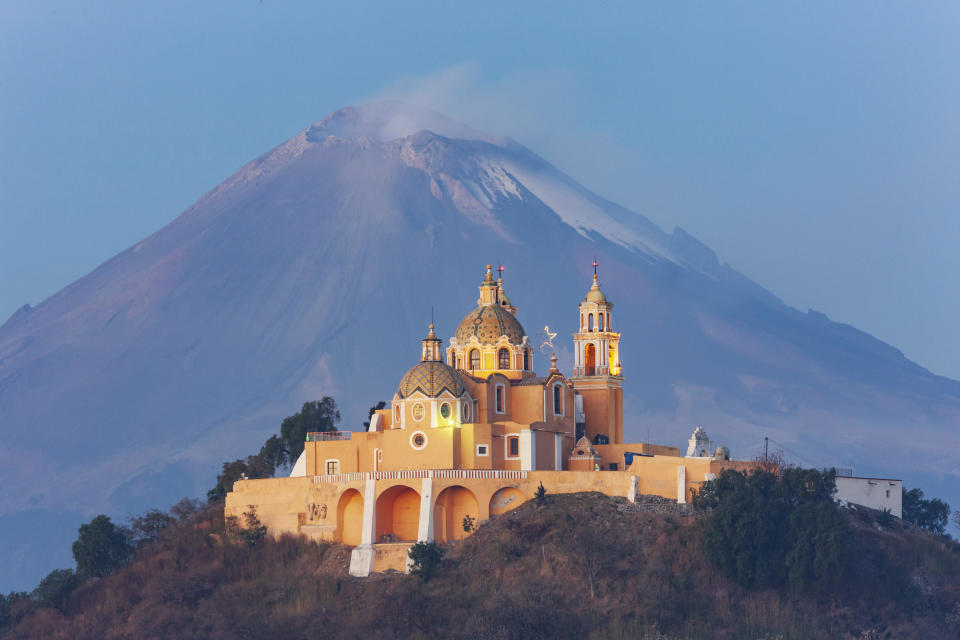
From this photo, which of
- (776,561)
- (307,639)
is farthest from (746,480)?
(307,639)

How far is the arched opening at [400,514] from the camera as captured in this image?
79.5 m

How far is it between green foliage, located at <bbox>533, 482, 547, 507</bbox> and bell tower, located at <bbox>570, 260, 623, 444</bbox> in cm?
896

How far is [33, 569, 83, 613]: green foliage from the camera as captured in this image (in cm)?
8225

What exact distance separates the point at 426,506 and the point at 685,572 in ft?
37.5

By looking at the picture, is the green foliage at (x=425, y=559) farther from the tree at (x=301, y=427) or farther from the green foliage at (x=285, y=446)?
the tree at (x=301, y=427)

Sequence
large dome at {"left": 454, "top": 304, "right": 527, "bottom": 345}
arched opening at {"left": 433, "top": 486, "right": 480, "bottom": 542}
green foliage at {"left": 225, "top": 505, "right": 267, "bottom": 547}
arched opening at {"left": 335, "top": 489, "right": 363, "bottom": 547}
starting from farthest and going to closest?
large dome at {"left": 454, "top": 304, "right": 527, "bottom": 345}, green foliage at {"left": 225, "top": 505, "right": 267, "bottom": 547}, arched opening at {"left": 335, "top": 489, "right": 363, "bottom": 547}, arched opening at {"left": 433, "top": 486, "right": 480, "bottom": 542}

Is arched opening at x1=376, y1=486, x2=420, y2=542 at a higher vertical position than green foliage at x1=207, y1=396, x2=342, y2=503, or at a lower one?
lower

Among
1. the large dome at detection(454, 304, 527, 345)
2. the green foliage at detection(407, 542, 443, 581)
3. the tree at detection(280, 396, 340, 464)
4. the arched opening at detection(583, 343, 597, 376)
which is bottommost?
the green foliage at detection(407, 542, 443, 581)

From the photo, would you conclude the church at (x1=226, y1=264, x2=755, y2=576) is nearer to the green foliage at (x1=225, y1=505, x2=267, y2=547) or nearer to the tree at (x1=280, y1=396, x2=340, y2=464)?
the green foliage at (x1=225, y1=505, x2=267, y2=547)

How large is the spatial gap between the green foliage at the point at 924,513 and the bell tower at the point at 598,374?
1504 cm

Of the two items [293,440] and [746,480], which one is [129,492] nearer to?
[293,440]

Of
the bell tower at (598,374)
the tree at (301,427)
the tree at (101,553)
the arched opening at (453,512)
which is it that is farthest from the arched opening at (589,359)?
the tree at (101,553)

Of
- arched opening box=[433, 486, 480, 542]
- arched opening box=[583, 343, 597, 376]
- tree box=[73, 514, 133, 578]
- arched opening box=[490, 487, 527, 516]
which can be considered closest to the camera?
arched opening box=[433, 486, 480, 542]

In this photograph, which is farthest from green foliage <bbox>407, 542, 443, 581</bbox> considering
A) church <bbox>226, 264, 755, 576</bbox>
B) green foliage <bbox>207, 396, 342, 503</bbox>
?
green foliage <bbox>207, 396, 342, 503</bbox>
